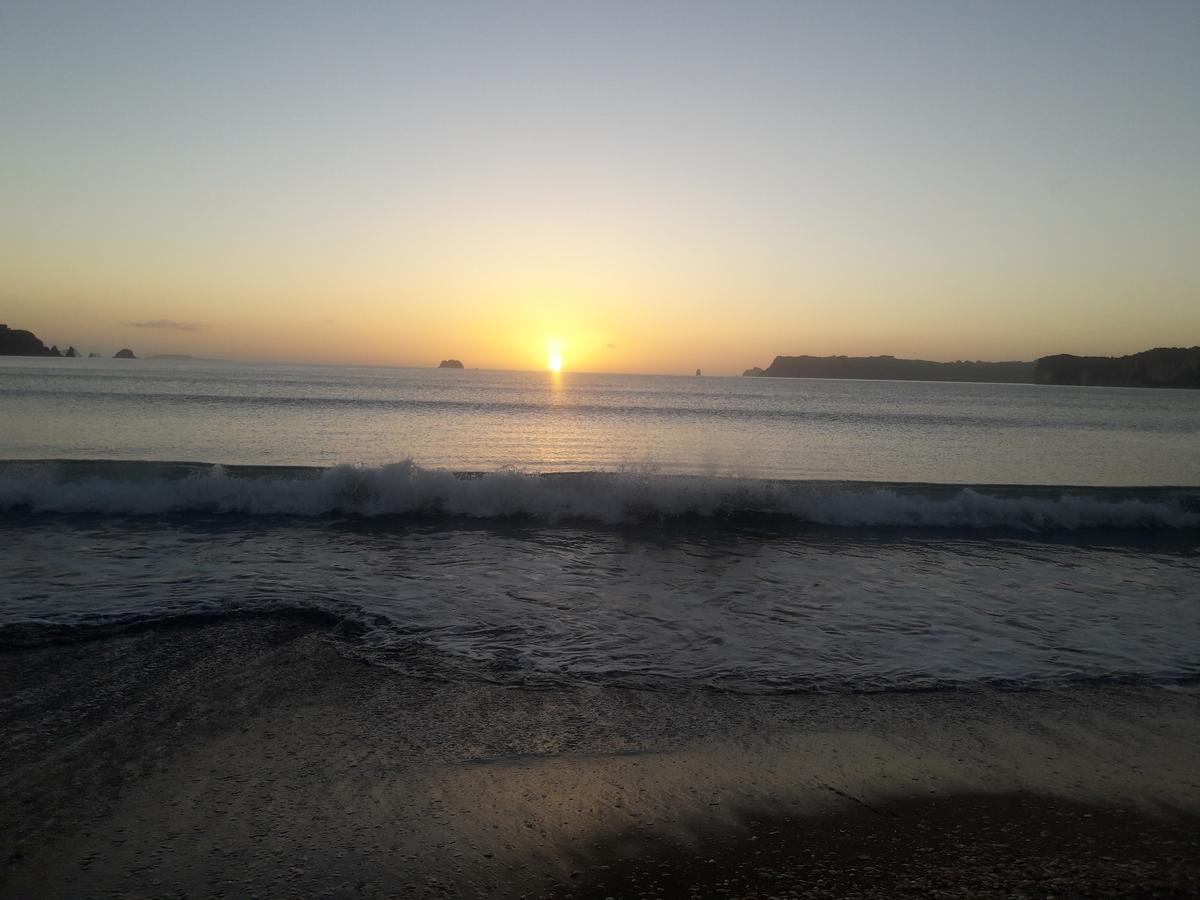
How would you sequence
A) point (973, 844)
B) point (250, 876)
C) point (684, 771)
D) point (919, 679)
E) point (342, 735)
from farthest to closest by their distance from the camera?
point (919, 679), point (342, 735), point (684, 771), point (973, 844), point (250, 876)

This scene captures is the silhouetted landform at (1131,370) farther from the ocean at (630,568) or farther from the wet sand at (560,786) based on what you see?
the wet sand at (560,786)

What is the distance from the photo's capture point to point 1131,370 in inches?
6078

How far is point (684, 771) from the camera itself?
14.9 ft

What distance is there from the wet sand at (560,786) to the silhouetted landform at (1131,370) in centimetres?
16694

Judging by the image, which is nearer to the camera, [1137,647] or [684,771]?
[684,771]

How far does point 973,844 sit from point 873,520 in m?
10.9

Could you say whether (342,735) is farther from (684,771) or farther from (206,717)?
(684,771)

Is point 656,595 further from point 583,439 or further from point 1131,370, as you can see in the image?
point 1131,370

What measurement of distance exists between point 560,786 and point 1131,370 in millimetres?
186519

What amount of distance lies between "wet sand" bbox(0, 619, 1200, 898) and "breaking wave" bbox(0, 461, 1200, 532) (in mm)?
7534

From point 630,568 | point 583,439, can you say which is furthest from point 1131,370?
point 630,568

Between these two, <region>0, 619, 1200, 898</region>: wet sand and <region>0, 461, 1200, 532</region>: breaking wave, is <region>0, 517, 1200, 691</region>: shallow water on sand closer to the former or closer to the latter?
<region>0, 619, 1200, 898</region>: wet sand

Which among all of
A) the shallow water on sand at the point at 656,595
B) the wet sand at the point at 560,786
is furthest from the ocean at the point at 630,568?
the wet sand at the point at 560,786

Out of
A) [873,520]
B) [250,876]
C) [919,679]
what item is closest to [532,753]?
[250,876]
